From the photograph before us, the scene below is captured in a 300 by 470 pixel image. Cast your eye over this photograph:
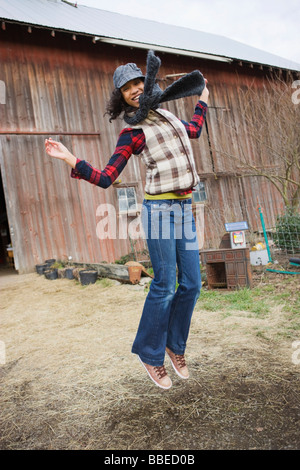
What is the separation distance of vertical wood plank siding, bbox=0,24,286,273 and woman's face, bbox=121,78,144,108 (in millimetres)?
6314

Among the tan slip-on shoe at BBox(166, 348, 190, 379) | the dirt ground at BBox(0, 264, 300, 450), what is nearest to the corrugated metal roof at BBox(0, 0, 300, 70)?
the dirt ground at BBox(0, 264, 300, 450)

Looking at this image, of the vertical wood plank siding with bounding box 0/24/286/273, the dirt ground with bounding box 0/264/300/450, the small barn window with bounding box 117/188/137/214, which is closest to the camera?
the dirt ground with bounding box 0/264/300/450

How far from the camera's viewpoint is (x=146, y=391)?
214 centimetres

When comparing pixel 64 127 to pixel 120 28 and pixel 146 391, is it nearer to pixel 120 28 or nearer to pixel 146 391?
pixel 120 28

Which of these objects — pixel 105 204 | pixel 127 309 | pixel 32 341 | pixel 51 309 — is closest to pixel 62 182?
pixel 105 204

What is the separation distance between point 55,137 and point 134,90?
7.17 m

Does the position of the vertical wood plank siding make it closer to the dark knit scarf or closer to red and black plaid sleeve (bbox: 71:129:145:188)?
the dark knit scarf

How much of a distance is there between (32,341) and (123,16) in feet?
45.5

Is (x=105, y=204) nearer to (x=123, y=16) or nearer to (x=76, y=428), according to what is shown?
(x=76, y=428)

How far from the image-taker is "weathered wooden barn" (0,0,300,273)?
26.7 feet

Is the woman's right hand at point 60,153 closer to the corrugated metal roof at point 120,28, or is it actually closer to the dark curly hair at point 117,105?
the dark curly hair at point 117,105

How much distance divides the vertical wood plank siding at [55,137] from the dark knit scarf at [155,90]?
618 centimetres

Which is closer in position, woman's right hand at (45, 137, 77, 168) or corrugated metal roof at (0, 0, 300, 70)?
woman's right hand at (45, 137, 77, 168)

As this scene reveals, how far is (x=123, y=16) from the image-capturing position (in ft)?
44.0
